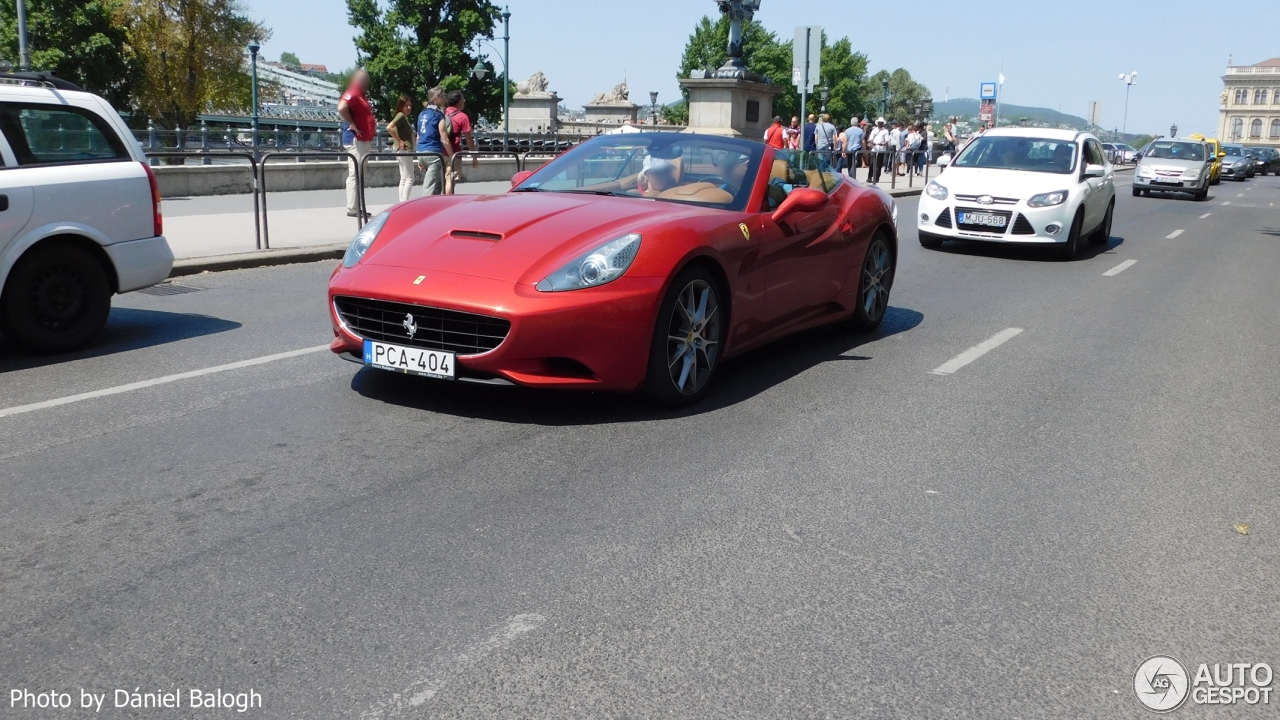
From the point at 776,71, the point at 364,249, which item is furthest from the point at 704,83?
the point at 776,71

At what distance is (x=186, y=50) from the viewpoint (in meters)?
55.9

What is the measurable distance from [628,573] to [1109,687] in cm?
144

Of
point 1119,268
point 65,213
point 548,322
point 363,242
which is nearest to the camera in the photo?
point 548,322

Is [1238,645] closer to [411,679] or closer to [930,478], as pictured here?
[930,478]

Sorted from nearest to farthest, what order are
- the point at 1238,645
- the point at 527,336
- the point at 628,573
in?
the point at 1238,645 < the point at 628,573 < the point at 527,336

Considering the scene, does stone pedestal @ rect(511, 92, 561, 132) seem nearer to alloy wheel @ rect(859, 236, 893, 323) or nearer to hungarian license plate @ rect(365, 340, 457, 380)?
alloy wheel @ rect(859, 236, 893, 323)

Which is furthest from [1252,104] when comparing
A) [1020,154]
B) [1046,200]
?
[1046,200]

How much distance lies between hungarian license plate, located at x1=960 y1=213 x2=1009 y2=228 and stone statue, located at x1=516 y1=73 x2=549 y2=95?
67.6 metres

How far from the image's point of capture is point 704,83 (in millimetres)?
32250

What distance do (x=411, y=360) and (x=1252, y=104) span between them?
650 ft

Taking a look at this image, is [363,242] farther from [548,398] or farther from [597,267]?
[597,267]

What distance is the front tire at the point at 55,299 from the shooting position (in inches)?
273

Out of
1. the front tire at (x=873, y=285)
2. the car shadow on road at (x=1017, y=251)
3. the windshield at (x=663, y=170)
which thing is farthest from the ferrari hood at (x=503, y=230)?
the car shadow on road at (x=1017, y=251)

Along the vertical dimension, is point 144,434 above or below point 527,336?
below
